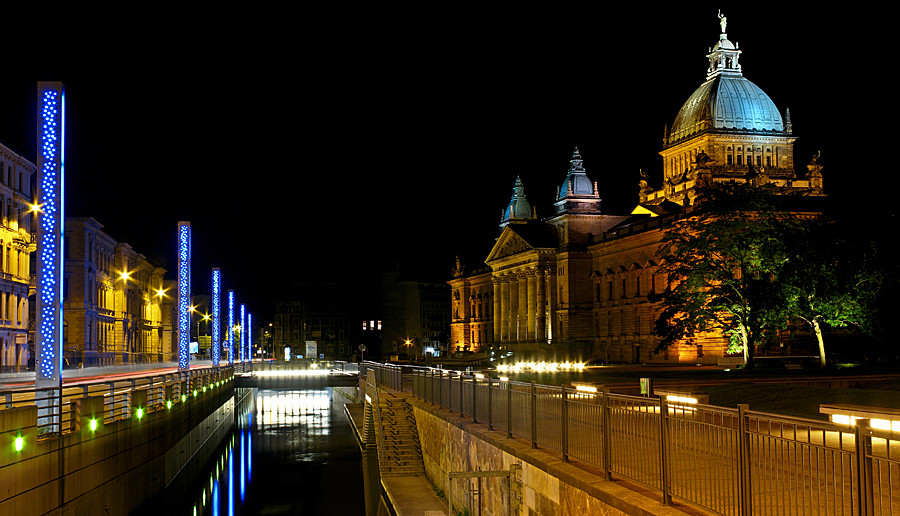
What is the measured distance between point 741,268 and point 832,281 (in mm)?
6357

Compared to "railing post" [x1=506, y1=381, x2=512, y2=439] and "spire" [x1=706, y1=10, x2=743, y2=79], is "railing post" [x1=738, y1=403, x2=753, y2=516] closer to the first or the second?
"railing post" [x1=506, y1=381, x2=512, y2=439]

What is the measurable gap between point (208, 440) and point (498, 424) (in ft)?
108

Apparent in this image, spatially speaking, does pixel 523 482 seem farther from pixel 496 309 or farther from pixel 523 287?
pixel 496 309

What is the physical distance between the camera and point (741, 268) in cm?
6034

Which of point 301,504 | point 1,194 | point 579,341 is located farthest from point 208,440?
point 579,341

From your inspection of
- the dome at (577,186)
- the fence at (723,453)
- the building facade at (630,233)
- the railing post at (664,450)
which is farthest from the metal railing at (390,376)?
the dome at (577,186)

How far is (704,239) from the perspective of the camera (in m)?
60.1

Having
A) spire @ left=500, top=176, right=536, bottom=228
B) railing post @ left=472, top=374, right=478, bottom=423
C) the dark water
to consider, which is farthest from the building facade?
railing post @ left=472, top=374, right=478, bottom=423

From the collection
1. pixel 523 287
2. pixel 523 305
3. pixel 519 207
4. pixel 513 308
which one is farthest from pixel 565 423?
pixel 519 207

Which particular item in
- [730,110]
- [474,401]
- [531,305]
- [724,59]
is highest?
[724,59]

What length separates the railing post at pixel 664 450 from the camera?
11148 mm

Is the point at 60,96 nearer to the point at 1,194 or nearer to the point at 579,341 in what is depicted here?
the point at 1,194

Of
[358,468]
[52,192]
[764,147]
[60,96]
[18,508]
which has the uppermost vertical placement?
[764,147]

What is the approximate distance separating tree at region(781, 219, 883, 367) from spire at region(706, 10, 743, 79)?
224 ft
